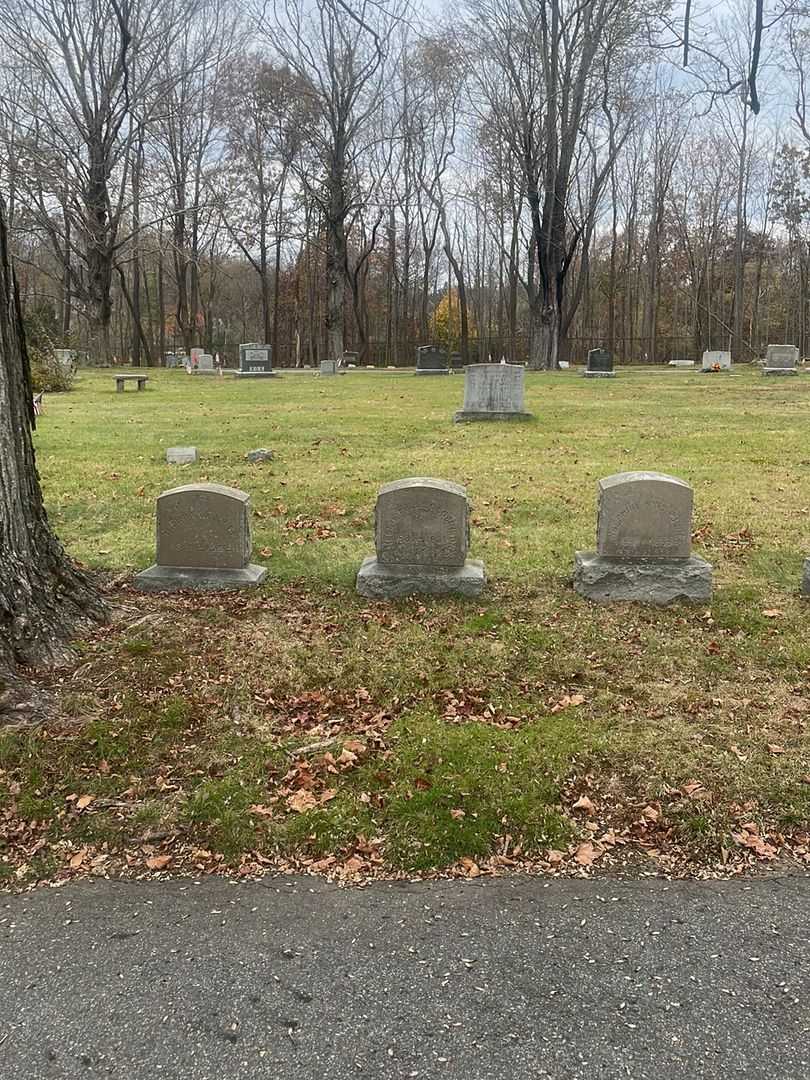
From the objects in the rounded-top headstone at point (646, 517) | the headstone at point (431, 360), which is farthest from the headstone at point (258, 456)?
the headstone at point (431, 360)

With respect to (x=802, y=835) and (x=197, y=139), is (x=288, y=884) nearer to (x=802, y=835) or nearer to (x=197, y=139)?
(x=802, y=835)

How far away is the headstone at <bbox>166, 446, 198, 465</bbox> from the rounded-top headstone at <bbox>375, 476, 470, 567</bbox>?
18.5 feet

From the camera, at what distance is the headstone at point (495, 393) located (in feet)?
50.3

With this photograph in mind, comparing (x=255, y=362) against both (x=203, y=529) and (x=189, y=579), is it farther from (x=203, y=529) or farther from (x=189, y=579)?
(x=189, y=579)

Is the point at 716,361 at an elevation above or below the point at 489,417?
above

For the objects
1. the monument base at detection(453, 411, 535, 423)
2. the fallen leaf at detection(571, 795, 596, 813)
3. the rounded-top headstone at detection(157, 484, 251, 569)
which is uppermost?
the monument base at detection(453, 411, 535, 423)

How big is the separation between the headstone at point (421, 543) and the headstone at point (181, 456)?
5659 mm

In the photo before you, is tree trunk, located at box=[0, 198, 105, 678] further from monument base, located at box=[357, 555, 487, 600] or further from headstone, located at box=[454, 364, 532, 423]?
headstone, located at box=[454, 364, 532, 423]

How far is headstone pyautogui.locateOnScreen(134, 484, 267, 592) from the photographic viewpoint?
19.2ft

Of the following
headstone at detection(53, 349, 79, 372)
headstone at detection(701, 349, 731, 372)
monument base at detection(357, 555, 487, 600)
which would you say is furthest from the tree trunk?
headstone at detection(701, 349, 731, 372)

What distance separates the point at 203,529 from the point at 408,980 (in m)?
4.05

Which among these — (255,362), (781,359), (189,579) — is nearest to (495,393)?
(189,579)

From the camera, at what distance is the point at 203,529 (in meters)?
5.93

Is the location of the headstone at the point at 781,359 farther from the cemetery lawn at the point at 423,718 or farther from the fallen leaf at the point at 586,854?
the fallen leaf at the point at 586,854
